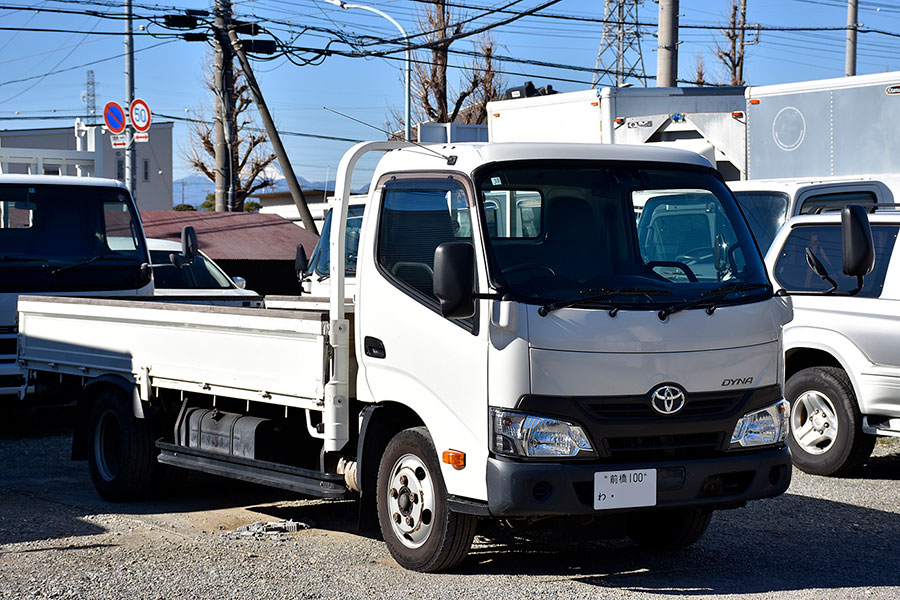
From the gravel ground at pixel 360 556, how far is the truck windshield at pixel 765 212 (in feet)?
10.6

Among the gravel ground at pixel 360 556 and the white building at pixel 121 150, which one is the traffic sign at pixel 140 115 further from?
the white building at pixel 121 150

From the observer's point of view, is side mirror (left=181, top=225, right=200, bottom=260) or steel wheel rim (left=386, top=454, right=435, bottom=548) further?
side mirror (left=181, top=225, right=200, bottom=260)

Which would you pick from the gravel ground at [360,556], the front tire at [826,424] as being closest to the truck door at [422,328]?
the gravel ground at [360,556]

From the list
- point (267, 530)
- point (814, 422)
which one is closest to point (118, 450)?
point (267, 530)

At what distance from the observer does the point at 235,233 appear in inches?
984

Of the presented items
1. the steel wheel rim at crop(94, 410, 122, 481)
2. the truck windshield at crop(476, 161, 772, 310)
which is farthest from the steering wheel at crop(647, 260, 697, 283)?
the steel wheel rim at crop(94, 410, 122, 481)

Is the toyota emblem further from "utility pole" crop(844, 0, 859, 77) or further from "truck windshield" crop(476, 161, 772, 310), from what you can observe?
"utility pole" crop(844, 0, 859, 77)

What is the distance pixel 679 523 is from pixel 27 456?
251 inches

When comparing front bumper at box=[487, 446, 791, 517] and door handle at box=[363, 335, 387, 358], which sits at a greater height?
door handle at box=[363, 335, 387, 358]

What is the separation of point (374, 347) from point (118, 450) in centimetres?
332

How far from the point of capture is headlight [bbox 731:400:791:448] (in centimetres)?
660

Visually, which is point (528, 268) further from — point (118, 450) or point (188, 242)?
point (188, 242)

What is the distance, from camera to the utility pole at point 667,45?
63.6 ft

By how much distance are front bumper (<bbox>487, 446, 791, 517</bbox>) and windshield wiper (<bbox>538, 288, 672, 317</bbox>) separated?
767 millimetres
